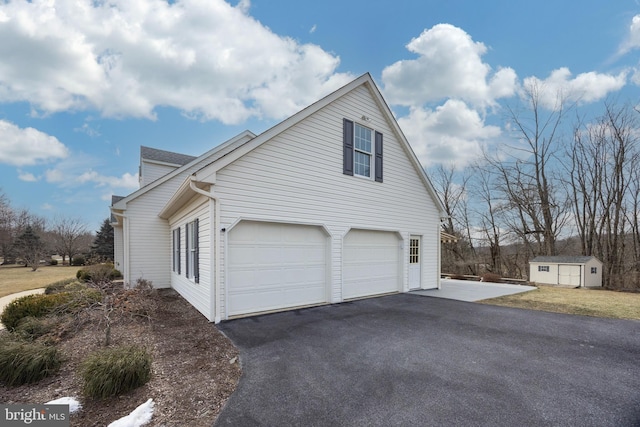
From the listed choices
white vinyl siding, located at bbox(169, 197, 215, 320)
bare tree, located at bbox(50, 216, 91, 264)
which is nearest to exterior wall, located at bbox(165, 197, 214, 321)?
white vinyl siding, located at bbox(169, 197, 215, 320)

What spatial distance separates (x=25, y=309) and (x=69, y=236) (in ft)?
113

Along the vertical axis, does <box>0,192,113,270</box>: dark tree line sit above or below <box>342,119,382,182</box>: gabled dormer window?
below

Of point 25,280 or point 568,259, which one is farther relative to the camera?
point 25,280

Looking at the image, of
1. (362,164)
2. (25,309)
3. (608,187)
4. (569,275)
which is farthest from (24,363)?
(608,187)

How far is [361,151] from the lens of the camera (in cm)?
927

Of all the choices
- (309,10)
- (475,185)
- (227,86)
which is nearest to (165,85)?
(227,86)

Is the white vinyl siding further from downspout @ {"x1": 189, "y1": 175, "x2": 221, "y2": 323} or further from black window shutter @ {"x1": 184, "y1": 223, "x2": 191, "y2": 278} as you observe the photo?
downspout @ {"x1": 189, "y1": 175, "x2": 221, "y2": 323}

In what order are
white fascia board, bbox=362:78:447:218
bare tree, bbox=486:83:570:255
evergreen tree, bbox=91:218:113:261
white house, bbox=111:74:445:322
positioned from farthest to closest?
evergreen tree, bbox=91:218:113:261 → bare tree, bbox=486:83:570:255 → white fascia board, bbox=362:78:447:218 → white house, bbox=111:74:445:322

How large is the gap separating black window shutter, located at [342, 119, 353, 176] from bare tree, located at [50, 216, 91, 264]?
35.7m

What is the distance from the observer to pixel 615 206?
1784 centimetres

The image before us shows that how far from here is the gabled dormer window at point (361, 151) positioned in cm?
877

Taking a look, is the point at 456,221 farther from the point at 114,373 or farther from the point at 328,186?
the point at 114,373

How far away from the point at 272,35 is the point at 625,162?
2124 cm

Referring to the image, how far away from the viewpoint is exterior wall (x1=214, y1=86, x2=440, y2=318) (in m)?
6.90
